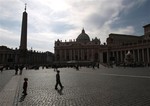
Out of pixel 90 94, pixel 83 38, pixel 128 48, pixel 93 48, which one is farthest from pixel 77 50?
pixel 90 94

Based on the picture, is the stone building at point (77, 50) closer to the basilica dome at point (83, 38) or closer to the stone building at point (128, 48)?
the basilica dome at point (83, 38)

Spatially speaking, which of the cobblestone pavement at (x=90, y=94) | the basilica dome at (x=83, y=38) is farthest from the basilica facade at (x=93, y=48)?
the cobblestone pavement at (x=90, y=94)

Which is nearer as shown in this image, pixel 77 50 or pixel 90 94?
pixel 90 94

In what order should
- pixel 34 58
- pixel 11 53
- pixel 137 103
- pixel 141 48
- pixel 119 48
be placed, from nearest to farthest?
pixel 137 103
pixel 141 48
pixel 119 48
pixel 11 53
pixel 34 58

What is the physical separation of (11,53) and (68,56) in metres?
40.0

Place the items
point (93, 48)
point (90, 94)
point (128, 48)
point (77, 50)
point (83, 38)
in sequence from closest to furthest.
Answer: point (90, 94), point (128, 48), point (93, 48), point (77, 50), point (83, 38)

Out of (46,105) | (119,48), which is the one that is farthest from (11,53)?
(46,105)

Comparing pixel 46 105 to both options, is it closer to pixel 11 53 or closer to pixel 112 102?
pixel 112 102

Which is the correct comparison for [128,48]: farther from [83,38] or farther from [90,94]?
[90,94]

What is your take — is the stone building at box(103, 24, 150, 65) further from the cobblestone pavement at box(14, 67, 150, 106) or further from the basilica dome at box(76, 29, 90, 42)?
A: the cobblestone pavement at box(14, 67, 150, 106)

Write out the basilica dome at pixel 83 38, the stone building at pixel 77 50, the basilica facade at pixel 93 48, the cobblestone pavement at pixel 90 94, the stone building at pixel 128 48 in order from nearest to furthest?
the cobblestone pavement at pixel 90 94 → the stone building at pixel 128 48 → the basilica facade at pixel 93 48 → the stone building at pixel 77 50 → the basilica dome at pixel 83 38

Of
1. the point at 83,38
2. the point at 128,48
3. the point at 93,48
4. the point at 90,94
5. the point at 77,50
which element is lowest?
the point at 90,94

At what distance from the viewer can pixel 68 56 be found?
138 meters

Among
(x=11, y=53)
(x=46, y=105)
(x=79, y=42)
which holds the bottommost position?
(x=46, y=105)
